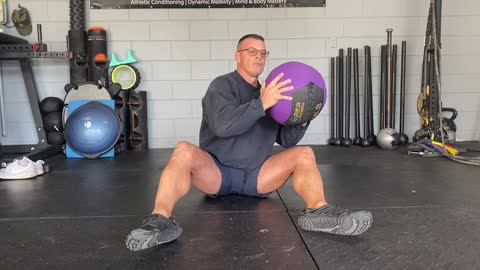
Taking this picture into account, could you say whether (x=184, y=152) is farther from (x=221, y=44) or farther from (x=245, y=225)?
(x=221, y=44)

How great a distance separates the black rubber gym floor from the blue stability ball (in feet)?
2.67

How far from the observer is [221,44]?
497 cm

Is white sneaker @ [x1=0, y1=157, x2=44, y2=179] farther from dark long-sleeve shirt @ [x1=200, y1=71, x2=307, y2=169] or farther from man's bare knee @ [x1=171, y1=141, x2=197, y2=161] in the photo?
man's bare knee @ [x1=171, y1=141, x2=197, y2=161]

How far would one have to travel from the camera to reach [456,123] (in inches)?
201

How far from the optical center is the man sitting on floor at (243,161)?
1.81 m

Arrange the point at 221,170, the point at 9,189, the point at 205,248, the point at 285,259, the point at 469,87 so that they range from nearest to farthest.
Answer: the point at 285,259
the point at 205,248
the point at 221,170
the point at 9,189
the point at 469,87

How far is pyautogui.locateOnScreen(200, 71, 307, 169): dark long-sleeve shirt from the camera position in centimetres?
202

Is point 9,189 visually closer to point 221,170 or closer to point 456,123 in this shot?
point 221,170

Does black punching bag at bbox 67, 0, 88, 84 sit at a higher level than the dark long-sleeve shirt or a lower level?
higher

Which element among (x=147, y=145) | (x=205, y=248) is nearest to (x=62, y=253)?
(x=205, y=248)

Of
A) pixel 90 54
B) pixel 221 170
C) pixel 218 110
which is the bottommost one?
pixel 221 170

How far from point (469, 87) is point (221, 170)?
4.04 meters

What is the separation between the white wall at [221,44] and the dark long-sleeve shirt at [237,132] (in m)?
2.82

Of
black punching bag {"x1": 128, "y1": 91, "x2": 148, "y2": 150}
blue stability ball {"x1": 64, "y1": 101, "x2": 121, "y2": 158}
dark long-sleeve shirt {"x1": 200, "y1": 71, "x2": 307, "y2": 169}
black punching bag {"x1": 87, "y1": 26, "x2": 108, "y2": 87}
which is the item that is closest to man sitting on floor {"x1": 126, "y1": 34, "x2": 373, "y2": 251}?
dark long-sleeve shirt {"x1": 200, "y1": 71, "x2": 307, "y2": 169}
